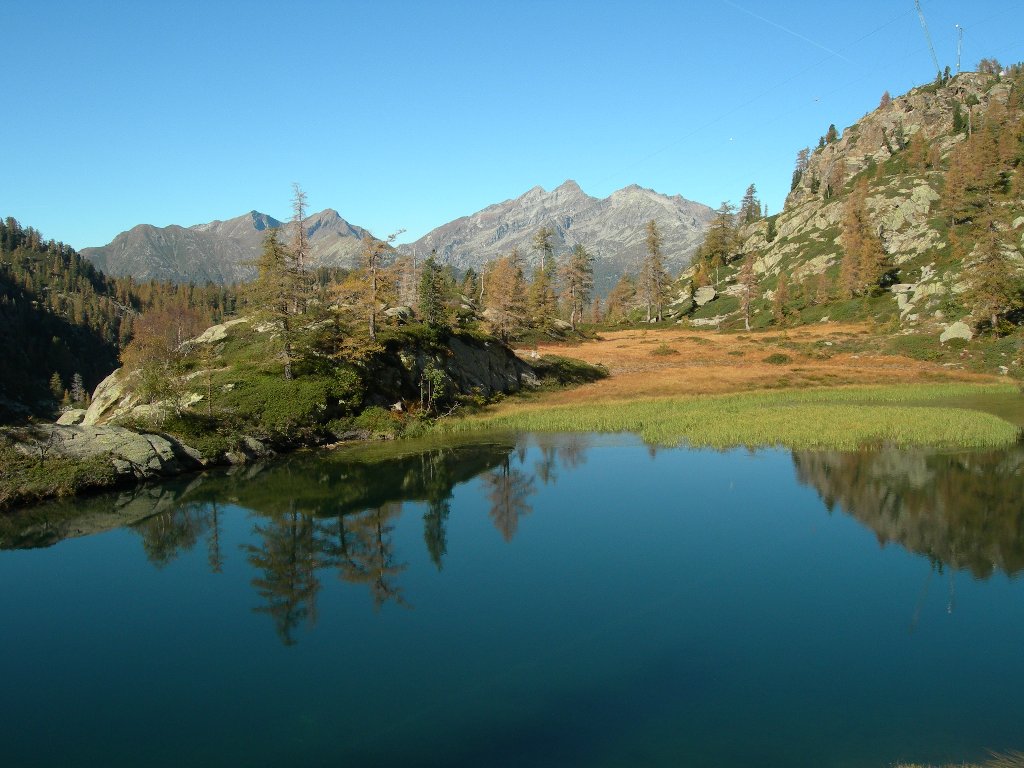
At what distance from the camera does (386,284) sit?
173 ft

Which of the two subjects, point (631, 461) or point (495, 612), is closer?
point (495, 612)

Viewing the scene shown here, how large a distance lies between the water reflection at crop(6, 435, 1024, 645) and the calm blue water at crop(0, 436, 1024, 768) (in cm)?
16

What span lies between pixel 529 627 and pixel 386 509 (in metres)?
12.7

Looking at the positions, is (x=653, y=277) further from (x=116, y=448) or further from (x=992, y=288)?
(x=116, y=448)

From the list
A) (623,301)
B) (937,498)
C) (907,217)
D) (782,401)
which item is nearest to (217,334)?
(782,401)

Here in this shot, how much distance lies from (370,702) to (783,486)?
71.1 ft

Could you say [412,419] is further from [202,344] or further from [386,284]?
[202,344]

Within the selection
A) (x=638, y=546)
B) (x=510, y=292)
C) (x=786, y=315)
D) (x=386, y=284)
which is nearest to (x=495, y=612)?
(x=638, y=546)

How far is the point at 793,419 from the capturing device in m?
41.0

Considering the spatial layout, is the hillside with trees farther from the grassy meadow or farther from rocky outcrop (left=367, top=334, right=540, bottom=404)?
rocky outcrop (left=367, top=334, right=540, bottom=404)

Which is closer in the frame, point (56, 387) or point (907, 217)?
point (907, 217)

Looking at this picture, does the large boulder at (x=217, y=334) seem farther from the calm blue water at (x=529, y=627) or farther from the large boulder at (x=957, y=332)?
the large boulder at (x=957, y=332)

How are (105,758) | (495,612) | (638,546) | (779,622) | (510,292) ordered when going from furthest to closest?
1. (510,292)
2. (638,546)
3. (495,612)
4. (779,622)
5. (105,758)

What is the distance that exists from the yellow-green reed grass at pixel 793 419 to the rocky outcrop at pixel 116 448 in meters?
17.7
